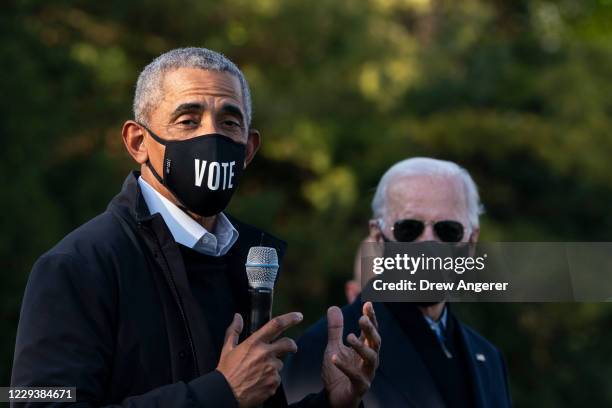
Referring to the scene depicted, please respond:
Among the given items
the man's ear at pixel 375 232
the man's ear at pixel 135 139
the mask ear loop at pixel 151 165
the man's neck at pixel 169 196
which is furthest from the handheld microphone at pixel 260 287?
the man's ear at pixel 375 232

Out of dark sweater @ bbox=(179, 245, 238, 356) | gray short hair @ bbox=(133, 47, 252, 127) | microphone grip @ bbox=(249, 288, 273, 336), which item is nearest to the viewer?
microphone grip @ bbox=(249, 288, 273, 336)

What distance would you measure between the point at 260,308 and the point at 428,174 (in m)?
1.83

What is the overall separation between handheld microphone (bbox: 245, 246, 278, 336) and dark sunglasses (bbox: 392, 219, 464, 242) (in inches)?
58.6

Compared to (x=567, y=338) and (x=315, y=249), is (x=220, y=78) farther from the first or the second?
(x=567, y=338)

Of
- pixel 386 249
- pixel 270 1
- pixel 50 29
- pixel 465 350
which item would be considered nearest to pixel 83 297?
pixel 386 249

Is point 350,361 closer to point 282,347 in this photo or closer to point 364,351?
point 364,351

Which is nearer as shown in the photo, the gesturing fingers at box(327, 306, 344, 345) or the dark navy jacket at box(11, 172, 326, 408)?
the dark navy jacket at box(11, 172, 326, 408)

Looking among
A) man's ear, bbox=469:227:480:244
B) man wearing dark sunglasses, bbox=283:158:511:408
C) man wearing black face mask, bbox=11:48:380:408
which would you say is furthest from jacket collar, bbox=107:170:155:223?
man's ear, bbox=469:227:480:244

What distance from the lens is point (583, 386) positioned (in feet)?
60.1

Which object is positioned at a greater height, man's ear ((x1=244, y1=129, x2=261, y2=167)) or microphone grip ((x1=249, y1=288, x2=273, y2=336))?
man's ear ((x1=244, y1=129, x2=261, y2=167))

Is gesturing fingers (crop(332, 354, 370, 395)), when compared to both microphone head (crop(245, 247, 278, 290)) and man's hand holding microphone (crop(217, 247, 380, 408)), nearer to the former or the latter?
man's hand holding microphone (crop(217, 247, 380, 408))

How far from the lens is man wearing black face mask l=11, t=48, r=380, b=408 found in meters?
2.79

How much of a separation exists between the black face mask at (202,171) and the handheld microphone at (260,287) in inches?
9.0

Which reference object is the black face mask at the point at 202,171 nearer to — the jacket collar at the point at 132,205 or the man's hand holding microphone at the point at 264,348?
the jacket collar at the point at 132,205
